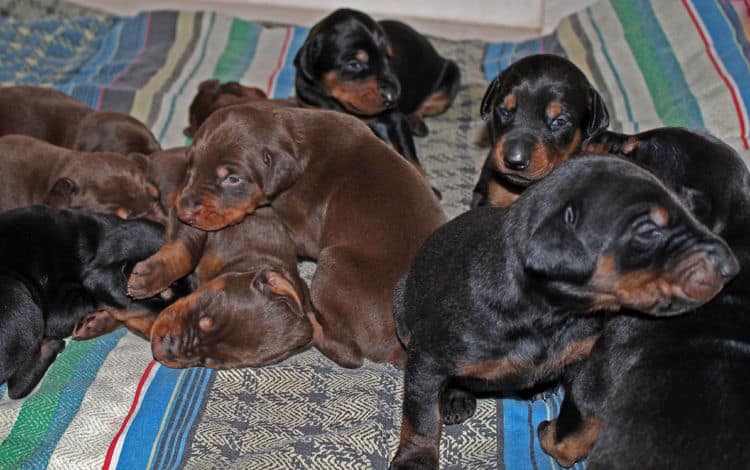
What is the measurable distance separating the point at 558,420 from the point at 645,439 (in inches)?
27.5

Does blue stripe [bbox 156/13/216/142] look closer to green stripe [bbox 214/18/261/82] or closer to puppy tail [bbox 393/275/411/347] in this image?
green stripe [bbox 214/18/261/82]

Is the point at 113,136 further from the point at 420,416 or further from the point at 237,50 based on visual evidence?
the point at 420,416

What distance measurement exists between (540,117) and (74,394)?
2.52m

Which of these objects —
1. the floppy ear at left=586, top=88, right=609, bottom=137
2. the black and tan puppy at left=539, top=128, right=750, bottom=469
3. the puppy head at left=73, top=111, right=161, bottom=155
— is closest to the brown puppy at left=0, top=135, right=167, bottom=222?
the puppy head at left=73, top=111, right=161, bottom=155

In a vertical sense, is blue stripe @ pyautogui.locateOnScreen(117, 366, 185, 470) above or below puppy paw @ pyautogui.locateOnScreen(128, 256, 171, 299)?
below

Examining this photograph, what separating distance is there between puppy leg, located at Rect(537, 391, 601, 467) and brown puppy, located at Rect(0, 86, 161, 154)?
10.0ft

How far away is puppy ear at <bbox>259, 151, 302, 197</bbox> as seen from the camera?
4.32m

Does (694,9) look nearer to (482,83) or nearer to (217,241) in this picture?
(482,83)

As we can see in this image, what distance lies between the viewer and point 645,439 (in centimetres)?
286

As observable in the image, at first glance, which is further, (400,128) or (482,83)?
(482,83)

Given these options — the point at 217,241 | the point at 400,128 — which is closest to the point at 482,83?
the point at 400,128

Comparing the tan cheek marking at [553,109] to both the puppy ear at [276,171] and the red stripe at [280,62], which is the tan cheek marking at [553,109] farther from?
the red stripe at [280,62]

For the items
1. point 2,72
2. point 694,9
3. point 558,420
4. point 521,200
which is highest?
point 521,200

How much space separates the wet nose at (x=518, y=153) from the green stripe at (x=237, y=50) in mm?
3180
